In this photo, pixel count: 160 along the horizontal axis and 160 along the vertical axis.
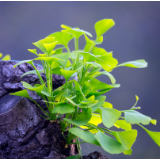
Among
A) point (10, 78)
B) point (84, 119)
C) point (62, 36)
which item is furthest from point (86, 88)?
point (10, 78)

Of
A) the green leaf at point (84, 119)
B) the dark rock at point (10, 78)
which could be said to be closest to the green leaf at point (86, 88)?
the green leaf at point (84, 119)

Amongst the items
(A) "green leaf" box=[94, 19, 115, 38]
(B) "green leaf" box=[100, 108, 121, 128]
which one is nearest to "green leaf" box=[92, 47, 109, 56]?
(A) "green leaf" box=[94, 19, 115, 38]

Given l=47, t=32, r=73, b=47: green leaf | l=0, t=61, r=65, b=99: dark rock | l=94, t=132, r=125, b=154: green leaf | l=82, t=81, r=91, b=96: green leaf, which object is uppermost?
l=47, t=32, r=73, b=47: green leaf

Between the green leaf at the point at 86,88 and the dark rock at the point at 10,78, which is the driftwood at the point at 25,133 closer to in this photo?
the dark rock at the point at 10,78

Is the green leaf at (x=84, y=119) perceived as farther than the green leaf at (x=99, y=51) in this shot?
No

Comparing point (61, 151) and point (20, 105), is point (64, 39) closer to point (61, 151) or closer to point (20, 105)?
point (20, 105)

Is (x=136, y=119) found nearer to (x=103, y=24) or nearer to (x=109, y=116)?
(x=109, y=116)

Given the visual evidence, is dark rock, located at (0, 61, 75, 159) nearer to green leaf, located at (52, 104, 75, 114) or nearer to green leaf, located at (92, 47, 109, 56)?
green leaf, located at (52, 104, 75, 114)

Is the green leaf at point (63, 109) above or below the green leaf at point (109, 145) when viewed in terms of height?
above

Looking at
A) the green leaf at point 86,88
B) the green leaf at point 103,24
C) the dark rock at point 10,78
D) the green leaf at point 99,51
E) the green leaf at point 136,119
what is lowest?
the green leaf at point 136,119
